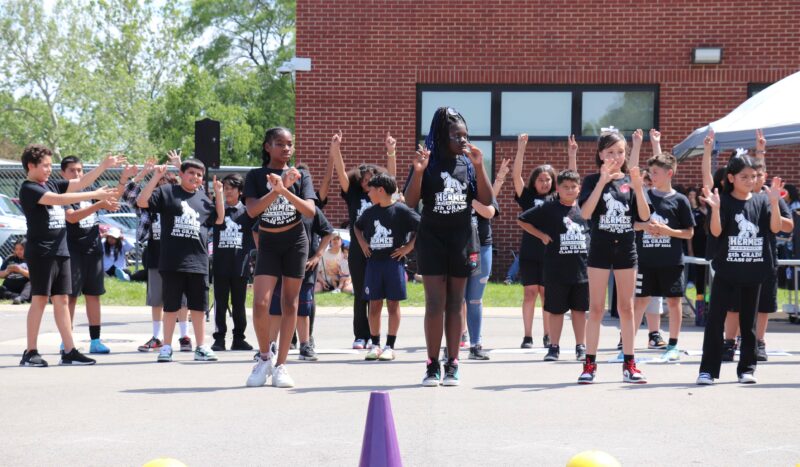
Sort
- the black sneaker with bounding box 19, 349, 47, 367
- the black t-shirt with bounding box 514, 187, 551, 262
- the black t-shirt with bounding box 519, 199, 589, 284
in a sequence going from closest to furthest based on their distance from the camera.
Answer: the black sneaker with bounding box 19, 349, 47, 367
the black t-shirt with bounding box 519, 199, 589, 284
the black t-shirt with bounding box 514, 187, 551, 262

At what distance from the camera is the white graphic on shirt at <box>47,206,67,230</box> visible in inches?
382

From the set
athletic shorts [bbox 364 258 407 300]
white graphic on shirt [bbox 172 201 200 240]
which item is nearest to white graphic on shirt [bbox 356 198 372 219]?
athletic shorts [bbox 364 258 407 300]

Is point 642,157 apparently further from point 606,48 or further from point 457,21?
point 457,21

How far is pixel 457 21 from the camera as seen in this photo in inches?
846

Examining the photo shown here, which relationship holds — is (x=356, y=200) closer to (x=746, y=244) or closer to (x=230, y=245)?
(x=230, y=245)

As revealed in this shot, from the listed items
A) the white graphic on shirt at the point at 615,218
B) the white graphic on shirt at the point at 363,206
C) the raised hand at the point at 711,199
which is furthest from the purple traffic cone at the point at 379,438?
the white graphic on shirt at the point at 363,206

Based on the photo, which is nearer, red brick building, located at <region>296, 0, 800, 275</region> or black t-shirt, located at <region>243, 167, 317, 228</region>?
black t-shirt, located at <region>243, 167, 317, 228</region>

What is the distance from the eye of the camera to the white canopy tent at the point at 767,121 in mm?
14117

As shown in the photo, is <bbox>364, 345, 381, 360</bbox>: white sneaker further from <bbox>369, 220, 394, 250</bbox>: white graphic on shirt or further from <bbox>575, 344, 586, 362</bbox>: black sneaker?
<bbox>575, 344, 586, 362</bbox>: black sneaker

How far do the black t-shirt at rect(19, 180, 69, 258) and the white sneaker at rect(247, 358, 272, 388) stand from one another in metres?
2.39

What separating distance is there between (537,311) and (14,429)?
10.6 m

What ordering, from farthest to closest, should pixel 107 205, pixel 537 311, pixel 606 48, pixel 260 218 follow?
pixel 606 48, pixel 537 311, pixel 107 205, pixel 260 218

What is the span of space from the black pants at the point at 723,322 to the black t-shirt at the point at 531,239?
108 inches

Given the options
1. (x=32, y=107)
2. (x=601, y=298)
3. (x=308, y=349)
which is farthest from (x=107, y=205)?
(x=32, y=107)
